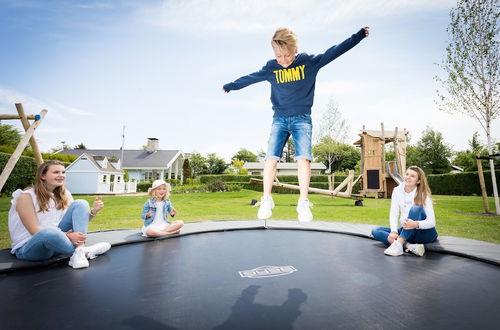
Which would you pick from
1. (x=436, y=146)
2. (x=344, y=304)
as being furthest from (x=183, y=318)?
(x=436, y=146)

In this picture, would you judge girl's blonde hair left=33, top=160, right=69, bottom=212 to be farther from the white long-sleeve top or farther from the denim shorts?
the white long-sleeve top

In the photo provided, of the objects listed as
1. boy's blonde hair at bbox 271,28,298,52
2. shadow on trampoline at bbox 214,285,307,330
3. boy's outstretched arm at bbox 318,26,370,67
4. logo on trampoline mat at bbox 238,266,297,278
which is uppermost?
boy's blonde hair at bbox 271,28,298,52

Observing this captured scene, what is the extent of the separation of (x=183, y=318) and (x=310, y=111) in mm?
1611

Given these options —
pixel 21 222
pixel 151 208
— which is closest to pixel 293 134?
pixel 151 208

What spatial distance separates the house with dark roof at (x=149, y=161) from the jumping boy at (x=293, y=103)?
55.8 ft

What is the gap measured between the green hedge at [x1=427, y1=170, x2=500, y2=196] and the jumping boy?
14.1 meters

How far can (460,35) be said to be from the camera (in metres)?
5.75

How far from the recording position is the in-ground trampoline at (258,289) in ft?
3.50

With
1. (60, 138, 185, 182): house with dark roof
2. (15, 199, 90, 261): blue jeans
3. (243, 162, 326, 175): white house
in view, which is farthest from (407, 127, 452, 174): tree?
(15, 199, 90, 261): blue jeans

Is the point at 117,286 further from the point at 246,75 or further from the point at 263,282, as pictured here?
the point at 246,75

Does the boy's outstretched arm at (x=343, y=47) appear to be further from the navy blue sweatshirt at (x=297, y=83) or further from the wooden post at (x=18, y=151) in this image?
the wooden post at (x=18, y=151)

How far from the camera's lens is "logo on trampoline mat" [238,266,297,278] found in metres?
1.62

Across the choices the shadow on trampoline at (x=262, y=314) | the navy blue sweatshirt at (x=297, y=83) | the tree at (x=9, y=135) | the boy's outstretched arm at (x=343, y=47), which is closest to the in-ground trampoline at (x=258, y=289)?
the shadow on trampoline at (x=262, y=314)

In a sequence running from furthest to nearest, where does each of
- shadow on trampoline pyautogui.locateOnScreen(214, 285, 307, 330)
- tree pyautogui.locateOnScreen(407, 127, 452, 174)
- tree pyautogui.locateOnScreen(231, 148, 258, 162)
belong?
1. tree pyautogui.locateOnScreen(231, 148, 258, 162)
2. tree pyautogui.locateOnScreen(407, 127, 452, 174)
3. shadow on trampoline pyautogui.locateOnScreen(214, 285, 307, 330)
